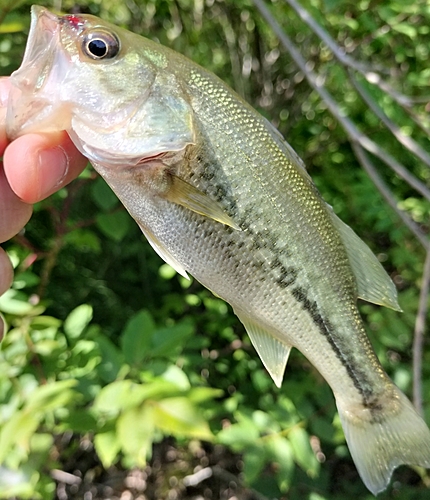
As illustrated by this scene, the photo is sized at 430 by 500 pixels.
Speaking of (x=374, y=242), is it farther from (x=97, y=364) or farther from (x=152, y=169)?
(x=152, y=169)

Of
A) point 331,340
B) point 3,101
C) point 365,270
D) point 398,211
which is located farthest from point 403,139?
point 3,101

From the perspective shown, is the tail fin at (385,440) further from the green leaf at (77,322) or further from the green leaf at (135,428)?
the green leaf at (77,322)

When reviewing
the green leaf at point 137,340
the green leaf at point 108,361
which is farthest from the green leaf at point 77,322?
the green leaf at point 137,340

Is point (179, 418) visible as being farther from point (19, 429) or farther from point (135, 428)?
point (19, 429)

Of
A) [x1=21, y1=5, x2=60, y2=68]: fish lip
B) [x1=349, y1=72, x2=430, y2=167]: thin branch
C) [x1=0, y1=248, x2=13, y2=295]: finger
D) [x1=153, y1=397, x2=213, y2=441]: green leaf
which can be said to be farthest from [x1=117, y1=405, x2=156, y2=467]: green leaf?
[x1=349, y1=72, x2=430, y2=167]: thin branch

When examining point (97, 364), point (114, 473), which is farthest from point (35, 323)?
point (114, 473)

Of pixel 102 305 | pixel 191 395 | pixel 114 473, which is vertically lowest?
pixel 114 473

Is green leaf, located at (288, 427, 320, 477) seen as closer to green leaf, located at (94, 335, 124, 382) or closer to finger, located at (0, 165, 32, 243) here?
green leaf, located at (94, 335, 124, 382)
